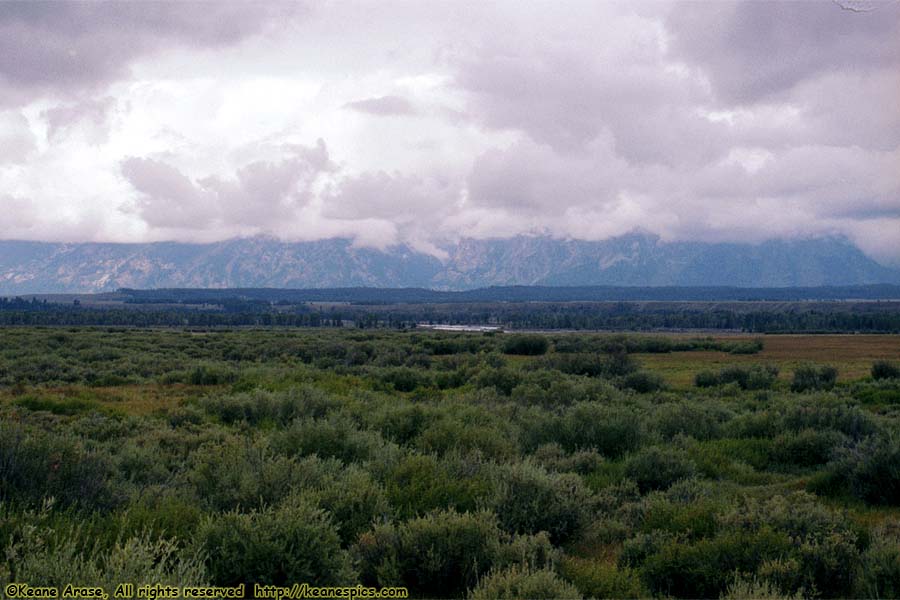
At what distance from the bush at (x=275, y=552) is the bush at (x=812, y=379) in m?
28.0

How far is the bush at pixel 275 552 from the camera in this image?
6.21m

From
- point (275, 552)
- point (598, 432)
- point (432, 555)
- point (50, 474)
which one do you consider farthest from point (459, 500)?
point (598, 432)

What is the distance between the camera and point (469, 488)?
357 inches

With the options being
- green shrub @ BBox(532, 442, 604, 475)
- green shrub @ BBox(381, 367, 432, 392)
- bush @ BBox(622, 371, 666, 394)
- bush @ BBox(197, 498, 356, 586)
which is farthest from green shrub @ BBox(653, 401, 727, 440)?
green shrub @ BBox(381, 367, 432, 392)

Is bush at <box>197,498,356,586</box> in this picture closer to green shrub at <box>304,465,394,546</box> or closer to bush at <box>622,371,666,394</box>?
green shrub at <box>304,465,394,546</box>

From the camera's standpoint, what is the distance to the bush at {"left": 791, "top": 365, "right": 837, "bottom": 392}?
3050cm

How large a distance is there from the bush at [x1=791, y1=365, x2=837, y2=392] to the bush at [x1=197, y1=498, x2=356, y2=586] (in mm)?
27975

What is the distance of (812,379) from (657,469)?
79.5ft

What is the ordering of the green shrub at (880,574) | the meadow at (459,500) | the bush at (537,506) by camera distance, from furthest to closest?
the bush at (537,506) → the green shrub at (880,574) → the meadow at (459,500)

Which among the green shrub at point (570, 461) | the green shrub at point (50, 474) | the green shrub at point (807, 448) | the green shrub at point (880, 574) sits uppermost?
the green shrub at point (50, 474)

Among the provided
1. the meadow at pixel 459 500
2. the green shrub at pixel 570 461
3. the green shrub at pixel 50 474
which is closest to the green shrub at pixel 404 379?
the meadow at pixel 459 500

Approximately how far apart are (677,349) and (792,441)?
197ft

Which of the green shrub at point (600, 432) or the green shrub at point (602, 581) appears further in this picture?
the green shrub at point (600, 432)

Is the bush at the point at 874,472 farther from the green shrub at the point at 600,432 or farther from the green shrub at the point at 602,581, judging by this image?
the green shrub at the point at 602,581
